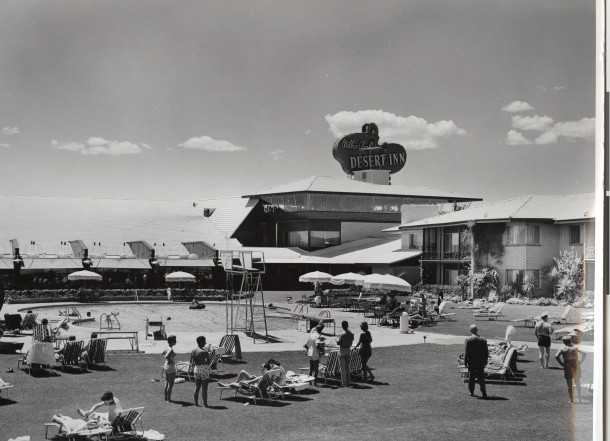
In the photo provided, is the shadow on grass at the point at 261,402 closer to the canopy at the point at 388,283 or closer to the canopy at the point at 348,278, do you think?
the canopy at the point at 388,283

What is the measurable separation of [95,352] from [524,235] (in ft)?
55.7

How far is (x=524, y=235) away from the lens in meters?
27.6

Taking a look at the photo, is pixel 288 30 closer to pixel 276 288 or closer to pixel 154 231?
pixel 276 288

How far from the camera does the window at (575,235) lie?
902 inches

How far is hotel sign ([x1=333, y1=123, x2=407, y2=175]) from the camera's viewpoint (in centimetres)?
5553

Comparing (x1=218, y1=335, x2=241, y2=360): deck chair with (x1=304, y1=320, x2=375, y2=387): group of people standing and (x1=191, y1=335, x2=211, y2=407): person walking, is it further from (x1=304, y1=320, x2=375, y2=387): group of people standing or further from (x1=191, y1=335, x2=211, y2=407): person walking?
(x1=191, y1=335, x2=211, y2=407): person walking

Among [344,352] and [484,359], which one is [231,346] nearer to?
[344,352]

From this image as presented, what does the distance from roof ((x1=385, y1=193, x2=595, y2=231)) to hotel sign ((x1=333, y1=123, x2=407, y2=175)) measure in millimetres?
16849

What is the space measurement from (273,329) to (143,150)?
842cm

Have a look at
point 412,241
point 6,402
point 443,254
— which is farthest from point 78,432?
point 412,241

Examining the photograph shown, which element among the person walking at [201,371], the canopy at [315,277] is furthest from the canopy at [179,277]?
the person walking at [201,371]

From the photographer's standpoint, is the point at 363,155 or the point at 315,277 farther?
the point at 363,155

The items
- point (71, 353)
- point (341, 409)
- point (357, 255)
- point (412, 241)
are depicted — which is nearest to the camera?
point (341, 409)

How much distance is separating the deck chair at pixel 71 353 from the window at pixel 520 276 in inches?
630
